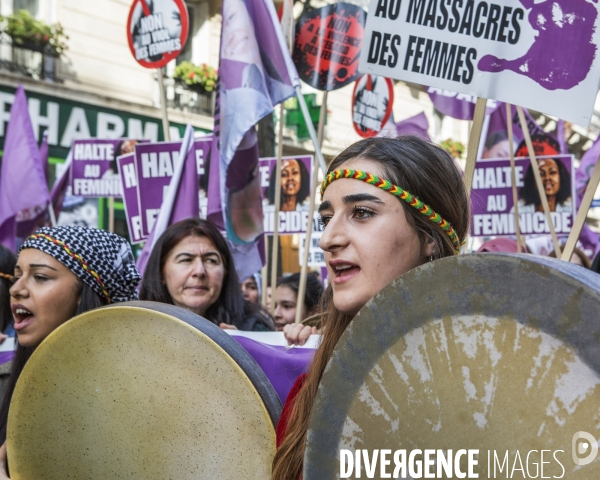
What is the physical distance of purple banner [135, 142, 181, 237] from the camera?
541 centimetres

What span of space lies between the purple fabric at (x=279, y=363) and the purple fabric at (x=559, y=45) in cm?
113

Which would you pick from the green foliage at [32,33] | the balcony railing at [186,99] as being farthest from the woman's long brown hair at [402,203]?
the balcony railing at [186,99]

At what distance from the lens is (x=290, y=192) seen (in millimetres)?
7281

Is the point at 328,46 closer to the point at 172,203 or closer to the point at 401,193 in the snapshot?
the point at 172,203

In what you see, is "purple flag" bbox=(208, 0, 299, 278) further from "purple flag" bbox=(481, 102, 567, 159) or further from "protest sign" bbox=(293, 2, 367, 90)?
"purple flag" bbox=(481, 102, 567, 159)

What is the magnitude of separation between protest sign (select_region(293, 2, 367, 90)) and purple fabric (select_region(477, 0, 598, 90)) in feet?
7.82

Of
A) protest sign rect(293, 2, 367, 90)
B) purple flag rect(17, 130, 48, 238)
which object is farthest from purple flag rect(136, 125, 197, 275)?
purple flag rect(17, 130, 48, 238)

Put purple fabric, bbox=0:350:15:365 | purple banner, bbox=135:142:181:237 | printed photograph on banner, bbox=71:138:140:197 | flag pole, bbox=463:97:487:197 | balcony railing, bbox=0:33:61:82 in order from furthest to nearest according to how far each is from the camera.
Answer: balcony railing, bbox=0:33:61:82 → printed photograph on banner, bbox=71:138:140:197 → purple banner, bbox=135:142:181:237 → purple fabric, bbox=0:350:15:365 → flag pole, bbox=463:97:487:197

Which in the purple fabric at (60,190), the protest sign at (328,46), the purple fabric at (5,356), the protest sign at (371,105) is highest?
the protest sign at (328,46)

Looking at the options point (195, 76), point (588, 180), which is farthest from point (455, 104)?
point (195, 76)

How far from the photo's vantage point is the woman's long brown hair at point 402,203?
145 centimetres

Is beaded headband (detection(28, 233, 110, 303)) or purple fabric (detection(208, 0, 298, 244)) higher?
purple fabric (detection(208, 0, 298, 244))

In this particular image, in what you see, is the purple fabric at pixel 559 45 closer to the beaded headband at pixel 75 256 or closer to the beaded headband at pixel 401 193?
the beaded headband at pixel 401 193

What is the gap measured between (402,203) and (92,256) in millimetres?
1290
